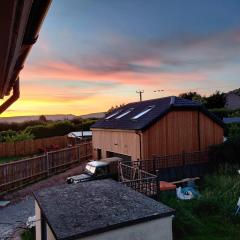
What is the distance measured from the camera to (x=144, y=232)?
7434 mm

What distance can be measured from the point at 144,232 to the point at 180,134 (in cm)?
1532

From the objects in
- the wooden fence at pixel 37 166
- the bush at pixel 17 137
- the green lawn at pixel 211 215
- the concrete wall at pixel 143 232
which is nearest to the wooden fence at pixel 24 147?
the bush at pixel 17 137

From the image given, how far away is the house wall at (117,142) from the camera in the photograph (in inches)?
852

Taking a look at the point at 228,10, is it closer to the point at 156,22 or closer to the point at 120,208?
the point at 156,22

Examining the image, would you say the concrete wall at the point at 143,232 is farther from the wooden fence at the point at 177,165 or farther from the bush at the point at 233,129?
the bush at the point at 233,129

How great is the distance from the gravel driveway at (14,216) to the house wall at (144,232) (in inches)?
287

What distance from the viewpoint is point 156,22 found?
1611 cm

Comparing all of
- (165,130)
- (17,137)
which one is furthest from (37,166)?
(17,137)

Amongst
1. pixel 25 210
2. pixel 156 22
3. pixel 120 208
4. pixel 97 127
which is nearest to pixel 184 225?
pixel 120 208

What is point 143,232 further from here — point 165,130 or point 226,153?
point 165,130

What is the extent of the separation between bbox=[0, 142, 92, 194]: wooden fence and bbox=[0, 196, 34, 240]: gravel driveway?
79.7 inches

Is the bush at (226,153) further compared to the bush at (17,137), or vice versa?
the bush at (17,137)

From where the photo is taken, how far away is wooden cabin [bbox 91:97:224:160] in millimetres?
21125

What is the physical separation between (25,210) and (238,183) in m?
10.5
